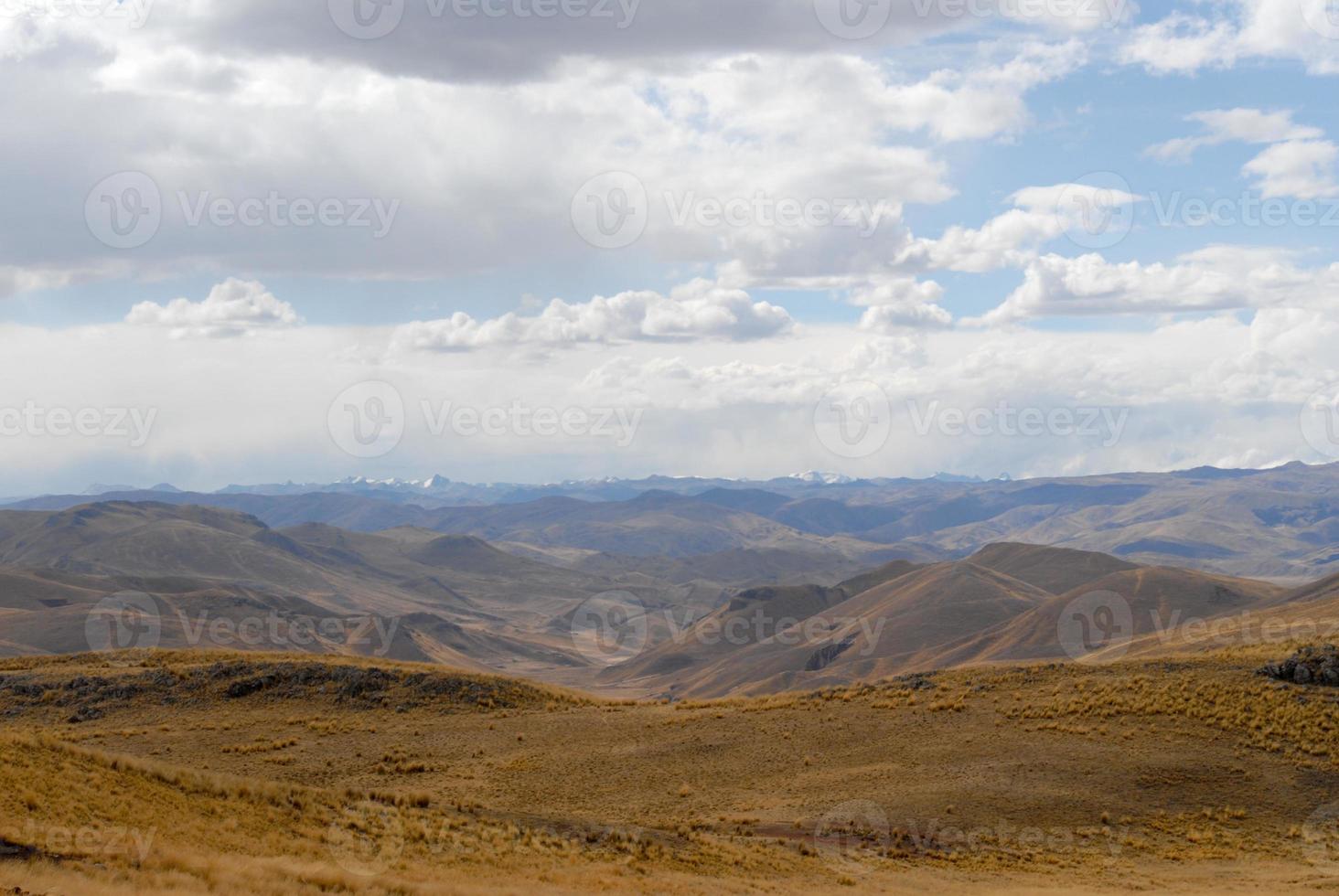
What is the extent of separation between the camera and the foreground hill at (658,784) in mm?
22516

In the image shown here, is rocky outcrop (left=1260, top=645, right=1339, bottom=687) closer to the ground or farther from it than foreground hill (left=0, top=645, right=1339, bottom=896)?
farther from it

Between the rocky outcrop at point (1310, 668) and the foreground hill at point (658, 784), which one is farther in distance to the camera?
the rocky outcrop at point (1310, 668)

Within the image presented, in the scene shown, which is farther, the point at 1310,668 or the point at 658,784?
the point at 1310,668

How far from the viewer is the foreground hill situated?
2252cm

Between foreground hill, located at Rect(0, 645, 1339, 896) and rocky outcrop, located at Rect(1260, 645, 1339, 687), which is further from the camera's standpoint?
rocky outcrop, located at Rect(1260, 645, 1339, 687)

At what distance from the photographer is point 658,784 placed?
3609 cm

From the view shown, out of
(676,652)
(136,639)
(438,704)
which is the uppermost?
(438,704)

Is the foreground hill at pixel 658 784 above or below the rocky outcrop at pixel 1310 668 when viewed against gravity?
below

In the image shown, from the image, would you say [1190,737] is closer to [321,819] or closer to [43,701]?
[321,819]

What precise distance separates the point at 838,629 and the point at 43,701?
A: 134984mm

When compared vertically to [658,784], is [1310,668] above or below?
above

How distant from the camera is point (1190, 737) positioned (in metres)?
38.5

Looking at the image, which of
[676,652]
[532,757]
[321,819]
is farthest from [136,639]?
[321,819]

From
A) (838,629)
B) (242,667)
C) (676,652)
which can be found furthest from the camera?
(676,652)
